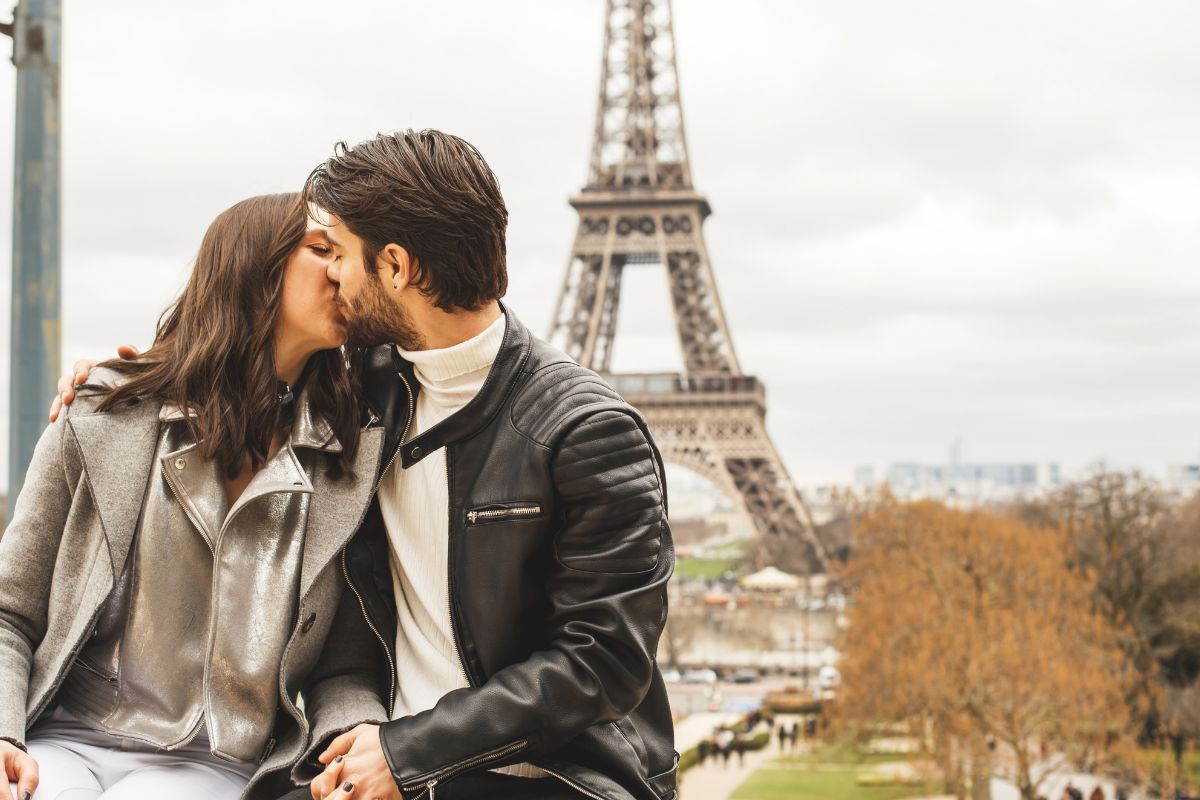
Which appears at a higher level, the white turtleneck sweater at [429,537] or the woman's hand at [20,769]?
the white turtleneck sweater at [429,537]

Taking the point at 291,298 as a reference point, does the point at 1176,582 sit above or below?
below

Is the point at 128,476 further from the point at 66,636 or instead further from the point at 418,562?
the point at 418,562

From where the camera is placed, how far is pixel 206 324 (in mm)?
2676

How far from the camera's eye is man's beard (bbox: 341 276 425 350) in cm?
249

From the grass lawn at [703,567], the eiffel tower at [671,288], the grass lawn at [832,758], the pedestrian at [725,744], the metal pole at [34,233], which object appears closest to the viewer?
the metal pole at [34,233]

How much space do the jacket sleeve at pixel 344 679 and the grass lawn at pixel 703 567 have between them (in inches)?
2518

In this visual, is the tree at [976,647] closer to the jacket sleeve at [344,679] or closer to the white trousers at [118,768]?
the jacket sleeve at [344,679]

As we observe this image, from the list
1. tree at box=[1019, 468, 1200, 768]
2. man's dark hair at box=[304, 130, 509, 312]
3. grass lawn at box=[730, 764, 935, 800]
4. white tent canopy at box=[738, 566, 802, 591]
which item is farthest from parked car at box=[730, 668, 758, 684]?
man's dark hair at box=[304, 130, 509, 312]

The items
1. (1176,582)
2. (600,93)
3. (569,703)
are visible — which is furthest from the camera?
(600,93)

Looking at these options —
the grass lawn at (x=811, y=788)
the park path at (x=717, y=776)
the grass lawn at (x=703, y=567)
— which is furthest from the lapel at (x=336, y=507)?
the grass lawn at (x=703, y=567)

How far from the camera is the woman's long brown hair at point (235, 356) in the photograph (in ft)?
8.60

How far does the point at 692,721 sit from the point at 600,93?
1494 centimetres

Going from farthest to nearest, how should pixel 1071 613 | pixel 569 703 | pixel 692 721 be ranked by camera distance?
pixel 692 721
pixel 1071 613
pixel 569 703

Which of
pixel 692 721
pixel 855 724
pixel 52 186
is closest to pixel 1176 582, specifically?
pixel 855 724
